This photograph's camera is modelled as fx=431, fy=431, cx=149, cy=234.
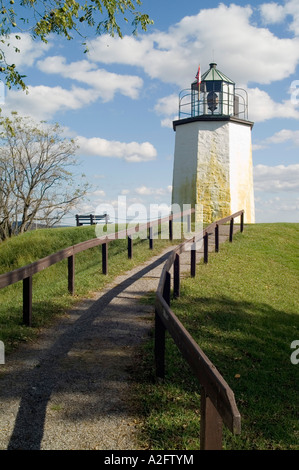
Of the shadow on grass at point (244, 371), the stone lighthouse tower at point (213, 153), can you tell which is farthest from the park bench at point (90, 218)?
the shadow on grass at point (244, 371)

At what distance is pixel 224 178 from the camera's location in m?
23.8

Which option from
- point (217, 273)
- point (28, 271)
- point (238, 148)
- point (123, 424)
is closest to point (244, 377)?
point (123, 424)

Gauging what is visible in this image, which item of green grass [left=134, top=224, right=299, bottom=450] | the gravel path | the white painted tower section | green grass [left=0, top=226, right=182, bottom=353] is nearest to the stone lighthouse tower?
the white painted tower section

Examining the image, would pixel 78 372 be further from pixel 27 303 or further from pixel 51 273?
pixel 51 273

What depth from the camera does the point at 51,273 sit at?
15.1 meters

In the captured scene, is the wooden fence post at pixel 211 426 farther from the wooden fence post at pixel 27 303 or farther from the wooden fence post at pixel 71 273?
the wooden fence post at pixel 71 273

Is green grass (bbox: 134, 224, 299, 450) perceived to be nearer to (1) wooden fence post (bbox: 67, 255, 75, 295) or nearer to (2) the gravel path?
(2) the gravel path

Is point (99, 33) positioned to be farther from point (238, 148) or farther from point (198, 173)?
point (238, 148)

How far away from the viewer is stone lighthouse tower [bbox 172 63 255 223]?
23.8 metres

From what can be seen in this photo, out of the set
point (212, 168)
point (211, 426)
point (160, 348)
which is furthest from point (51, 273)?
point (211, 426)

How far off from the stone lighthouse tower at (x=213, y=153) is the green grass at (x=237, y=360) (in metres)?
11.9

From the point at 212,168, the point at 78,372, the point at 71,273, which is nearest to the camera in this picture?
the point at 78,372

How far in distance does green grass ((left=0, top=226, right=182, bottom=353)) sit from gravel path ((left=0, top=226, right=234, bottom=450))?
14.7 inches

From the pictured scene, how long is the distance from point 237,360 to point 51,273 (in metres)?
10.4
